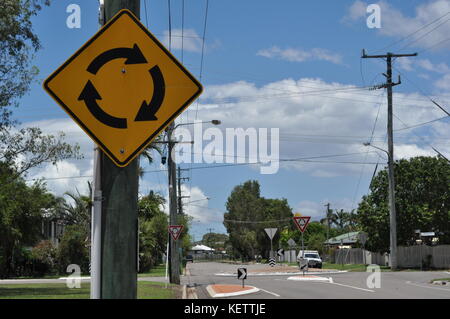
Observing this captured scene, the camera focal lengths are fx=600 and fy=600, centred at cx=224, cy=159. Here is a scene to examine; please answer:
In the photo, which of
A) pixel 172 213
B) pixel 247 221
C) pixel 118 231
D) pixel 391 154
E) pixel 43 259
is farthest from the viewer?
pixel 247 221

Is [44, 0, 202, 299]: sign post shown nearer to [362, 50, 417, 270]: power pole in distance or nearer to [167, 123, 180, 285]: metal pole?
[167, 123, 180, 285]: metal pole

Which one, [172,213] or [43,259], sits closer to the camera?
[172,213]

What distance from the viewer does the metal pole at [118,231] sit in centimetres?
342

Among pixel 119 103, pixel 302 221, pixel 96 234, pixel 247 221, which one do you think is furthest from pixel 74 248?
pixel 247 221

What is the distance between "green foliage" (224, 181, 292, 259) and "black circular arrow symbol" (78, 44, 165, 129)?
90678 mm

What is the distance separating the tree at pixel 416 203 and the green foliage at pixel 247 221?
43902 mm

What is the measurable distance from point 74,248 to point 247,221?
177 ft

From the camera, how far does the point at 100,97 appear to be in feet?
11.7

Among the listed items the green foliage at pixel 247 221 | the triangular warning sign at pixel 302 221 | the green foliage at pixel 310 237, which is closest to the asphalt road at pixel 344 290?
the triangular warning sign at pixel 302 221

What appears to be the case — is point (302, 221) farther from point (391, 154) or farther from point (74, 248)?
point (74, 248)

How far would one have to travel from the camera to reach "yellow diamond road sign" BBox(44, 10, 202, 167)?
3.55m
